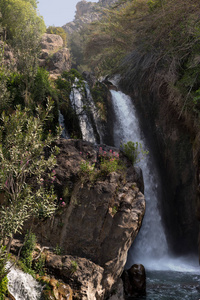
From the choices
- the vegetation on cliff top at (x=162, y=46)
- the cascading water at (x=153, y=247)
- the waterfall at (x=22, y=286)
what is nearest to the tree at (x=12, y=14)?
the vegetation on cliff top at (x=162, y=46)

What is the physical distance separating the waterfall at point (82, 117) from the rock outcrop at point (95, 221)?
3511 mm

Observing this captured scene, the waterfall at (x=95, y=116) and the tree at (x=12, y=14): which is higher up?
the tree at (x=12, y=14)

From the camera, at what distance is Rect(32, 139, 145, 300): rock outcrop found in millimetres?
6766

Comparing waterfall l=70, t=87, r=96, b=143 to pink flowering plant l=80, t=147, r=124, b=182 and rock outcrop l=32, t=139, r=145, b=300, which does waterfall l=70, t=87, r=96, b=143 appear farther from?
rock outcrop l=32, t=139, r=145, b=300

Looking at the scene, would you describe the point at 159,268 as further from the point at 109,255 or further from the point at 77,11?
the point at 77,11

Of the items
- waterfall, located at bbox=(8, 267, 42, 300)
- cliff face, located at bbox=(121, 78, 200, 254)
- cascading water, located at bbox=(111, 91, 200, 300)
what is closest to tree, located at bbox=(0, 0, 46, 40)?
cascading water, located at bbox=(111, 91, 200, 300)

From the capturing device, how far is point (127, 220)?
23.3ft

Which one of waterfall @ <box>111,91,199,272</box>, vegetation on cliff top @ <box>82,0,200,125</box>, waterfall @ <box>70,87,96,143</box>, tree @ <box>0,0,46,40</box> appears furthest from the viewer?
tree @ <box>0,0,46,40</box>

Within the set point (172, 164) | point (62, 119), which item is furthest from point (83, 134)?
point (172, 164)

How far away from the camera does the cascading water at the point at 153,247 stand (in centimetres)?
815

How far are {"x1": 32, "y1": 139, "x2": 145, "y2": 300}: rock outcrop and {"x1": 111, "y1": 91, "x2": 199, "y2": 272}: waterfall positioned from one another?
3.83 meters

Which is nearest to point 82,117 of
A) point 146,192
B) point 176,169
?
point 146,192

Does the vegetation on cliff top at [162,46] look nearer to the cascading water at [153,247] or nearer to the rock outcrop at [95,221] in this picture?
the cascading water at [153,247]

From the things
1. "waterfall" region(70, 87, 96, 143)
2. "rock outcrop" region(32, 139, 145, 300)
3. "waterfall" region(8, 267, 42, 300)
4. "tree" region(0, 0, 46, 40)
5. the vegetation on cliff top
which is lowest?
"waterfall" region(8, 267, 42, 300)
